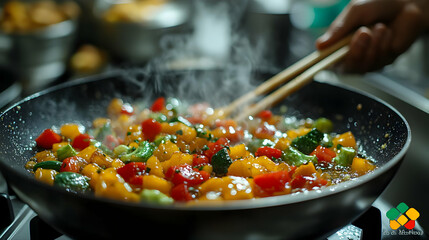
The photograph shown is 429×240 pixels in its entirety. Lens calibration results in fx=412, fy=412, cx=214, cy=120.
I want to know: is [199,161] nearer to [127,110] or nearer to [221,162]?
[221,162]

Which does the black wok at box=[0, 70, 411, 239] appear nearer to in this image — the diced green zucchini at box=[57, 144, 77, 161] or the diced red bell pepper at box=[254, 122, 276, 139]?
the diced green zucchini at box=[57, 144, 77, 161]

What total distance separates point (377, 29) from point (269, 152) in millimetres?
1158

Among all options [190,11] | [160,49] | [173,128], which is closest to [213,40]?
[190,11]

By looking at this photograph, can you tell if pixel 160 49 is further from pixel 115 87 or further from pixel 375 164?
pixel 375 164

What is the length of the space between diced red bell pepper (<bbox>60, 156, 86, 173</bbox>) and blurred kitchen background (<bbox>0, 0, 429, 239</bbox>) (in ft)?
3.76

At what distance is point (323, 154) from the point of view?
2.00 meters

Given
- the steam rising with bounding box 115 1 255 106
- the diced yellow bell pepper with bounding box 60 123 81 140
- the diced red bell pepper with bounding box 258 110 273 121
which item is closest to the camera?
the diced yellow bell pepper with bounding box 60 123 81 140

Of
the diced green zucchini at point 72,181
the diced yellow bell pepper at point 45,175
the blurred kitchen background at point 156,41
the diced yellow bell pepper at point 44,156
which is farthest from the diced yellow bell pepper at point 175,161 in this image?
the blurred kitchen background at point 156,41

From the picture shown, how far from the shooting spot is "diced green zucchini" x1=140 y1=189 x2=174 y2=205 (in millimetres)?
1452

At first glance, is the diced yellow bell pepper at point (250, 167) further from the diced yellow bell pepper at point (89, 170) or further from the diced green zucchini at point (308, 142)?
the diced yellow bell pepper at point (89, 170)

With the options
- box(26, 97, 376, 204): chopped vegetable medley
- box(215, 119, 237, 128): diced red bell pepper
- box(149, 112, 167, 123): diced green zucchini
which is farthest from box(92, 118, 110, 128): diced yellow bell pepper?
box(215, 119, 237, 128): diced red bell pepper

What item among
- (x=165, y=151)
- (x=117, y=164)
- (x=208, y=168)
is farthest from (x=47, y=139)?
(x=208, y=168)

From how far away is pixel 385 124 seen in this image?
210 centimetres

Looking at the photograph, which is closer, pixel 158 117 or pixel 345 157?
pixel 345 157
